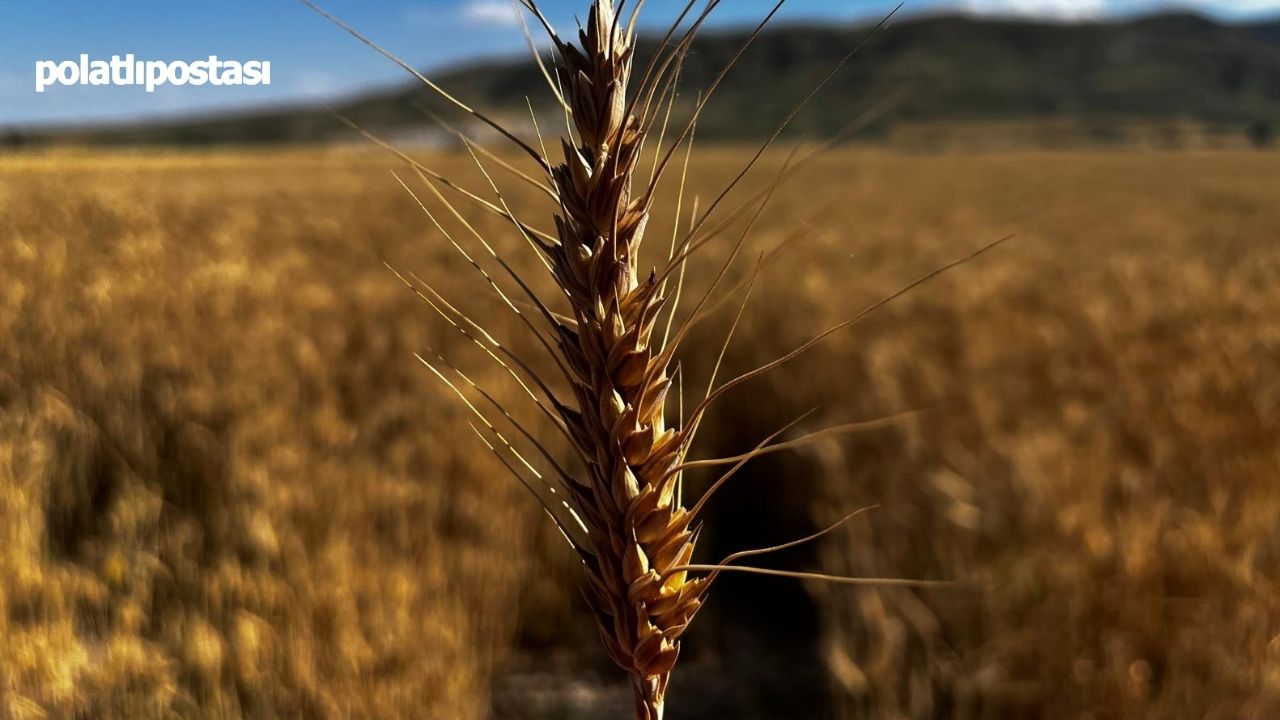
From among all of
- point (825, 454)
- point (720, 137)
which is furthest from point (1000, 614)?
point (720, 137)

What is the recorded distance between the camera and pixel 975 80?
125312 mm

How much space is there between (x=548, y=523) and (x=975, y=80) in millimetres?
137466

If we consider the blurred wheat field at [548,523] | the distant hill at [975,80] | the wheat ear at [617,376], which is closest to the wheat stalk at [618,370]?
the wheat ear at [617,376]

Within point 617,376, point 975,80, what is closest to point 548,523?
point 617,376

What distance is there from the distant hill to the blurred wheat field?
92046 mm

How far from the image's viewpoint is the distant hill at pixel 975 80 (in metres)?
106

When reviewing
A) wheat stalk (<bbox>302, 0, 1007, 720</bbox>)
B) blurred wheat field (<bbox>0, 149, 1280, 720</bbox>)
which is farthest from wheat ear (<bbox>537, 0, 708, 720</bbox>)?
blurred wheat field (<bbox>0, 149, 1280, 720</bbox>)

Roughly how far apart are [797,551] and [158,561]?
85.9 inches

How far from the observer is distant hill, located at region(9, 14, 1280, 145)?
105500 mm

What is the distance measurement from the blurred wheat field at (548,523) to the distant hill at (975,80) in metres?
92.0

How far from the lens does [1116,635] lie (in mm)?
2074

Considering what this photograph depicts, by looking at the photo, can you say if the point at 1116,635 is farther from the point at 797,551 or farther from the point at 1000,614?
the point at 797,551

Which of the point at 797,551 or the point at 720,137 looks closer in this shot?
the point at 797,551

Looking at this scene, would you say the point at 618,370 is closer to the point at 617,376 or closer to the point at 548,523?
the point at 617,376
